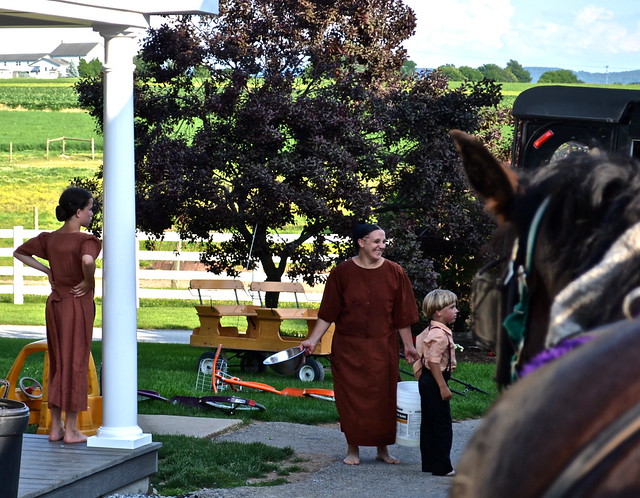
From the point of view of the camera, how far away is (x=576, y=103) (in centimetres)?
957

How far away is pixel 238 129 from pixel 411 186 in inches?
99.7

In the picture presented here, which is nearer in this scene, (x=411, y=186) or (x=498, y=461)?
(x=498, y=461)

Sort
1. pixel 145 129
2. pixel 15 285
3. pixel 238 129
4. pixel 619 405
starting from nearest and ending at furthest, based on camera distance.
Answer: pixel 619 405 < pixel 238 129 < pixel 145 129 < pixel 15 285

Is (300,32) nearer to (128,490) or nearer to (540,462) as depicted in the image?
(128,490)

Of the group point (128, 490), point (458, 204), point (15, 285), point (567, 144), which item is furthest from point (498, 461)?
point (15, 285)

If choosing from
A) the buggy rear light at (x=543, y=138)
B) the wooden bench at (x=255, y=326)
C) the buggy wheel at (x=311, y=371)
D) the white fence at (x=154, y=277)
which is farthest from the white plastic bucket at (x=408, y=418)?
the white fence at (x=154, y=277)

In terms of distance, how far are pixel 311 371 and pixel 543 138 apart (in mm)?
4153

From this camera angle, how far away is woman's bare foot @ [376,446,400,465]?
7766 mm

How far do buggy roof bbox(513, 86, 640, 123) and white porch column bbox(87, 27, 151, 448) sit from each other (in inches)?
187

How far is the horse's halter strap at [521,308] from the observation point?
1459mm

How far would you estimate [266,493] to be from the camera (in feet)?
21.5

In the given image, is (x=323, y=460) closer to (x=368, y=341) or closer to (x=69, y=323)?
(x=368, y=341)

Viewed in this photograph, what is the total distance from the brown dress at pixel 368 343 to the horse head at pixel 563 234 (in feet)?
19.4

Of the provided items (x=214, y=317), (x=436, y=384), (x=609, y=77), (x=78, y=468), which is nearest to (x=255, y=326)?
(x=214, y=317)
